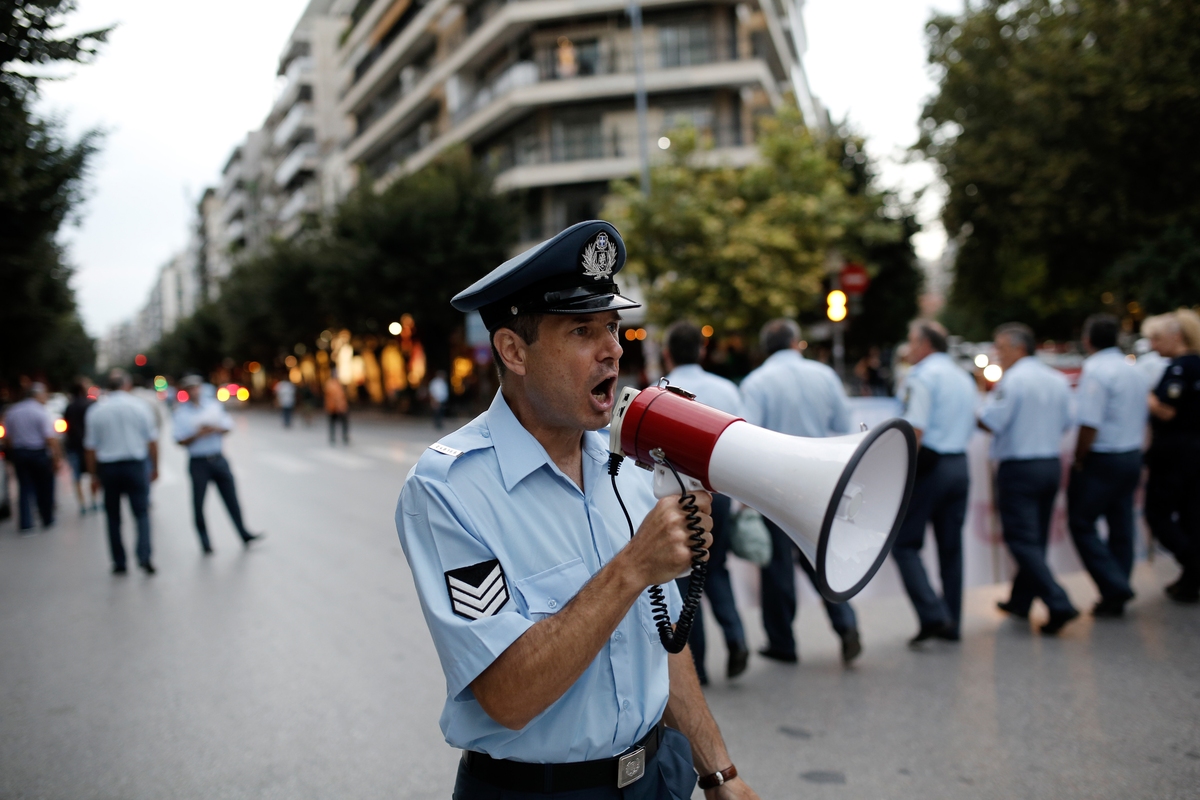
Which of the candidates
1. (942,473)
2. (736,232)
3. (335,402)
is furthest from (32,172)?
(736,232)

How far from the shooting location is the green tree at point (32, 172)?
5.35m

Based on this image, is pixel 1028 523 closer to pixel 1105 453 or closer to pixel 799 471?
pixel 1105 453

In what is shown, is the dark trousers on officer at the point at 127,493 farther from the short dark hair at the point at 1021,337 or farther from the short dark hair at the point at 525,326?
the short dark hair at the point at 525,326

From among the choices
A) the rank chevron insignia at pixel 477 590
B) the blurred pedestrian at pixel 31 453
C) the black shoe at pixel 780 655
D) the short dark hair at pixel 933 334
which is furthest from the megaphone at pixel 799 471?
the blurred pedestrian at pixel 31 453

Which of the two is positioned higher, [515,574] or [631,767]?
[515,574]

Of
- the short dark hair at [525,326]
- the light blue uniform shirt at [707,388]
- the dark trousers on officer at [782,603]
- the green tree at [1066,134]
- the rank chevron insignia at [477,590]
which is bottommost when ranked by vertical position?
the dark trousers on officer at [782,603]

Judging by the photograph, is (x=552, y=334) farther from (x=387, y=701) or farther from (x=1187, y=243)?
(x=1187, y=243)

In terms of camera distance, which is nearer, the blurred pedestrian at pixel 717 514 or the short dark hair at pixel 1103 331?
the blurred pedestrian at pixel 717 514

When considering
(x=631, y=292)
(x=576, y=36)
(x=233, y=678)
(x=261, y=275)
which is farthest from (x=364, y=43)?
(x=233, y=678)

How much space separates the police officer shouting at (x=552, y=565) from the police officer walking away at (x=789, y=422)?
3.34 metres

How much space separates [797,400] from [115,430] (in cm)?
635

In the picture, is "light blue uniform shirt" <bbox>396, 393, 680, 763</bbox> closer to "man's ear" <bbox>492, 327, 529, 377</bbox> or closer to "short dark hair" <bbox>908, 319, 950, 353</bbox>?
"man's ear" <bbox>492, 327, 529, 377</bbox>

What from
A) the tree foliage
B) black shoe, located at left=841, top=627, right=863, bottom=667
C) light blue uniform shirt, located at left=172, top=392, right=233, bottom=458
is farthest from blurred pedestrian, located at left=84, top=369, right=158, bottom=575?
the tree foliage

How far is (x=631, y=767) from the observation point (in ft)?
5.68
